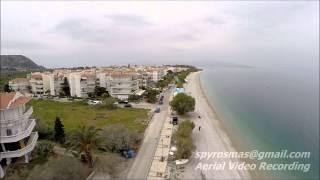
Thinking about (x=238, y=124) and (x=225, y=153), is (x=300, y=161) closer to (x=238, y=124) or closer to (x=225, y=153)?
(x=225, y=153)

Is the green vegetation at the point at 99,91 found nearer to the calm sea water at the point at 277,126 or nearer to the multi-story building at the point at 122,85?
the multi-story building at the point at 122,85

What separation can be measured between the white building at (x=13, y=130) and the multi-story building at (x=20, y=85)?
58.4m

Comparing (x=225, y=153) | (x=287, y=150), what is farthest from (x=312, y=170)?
(x=225, y=153)

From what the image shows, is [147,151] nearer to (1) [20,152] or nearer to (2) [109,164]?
(2) [109,164]

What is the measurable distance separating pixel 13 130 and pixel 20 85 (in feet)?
198

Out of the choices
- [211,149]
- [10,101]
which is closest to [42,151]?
[10,101]

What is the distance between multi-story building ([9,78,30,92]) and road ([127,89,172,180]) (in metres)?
48.2

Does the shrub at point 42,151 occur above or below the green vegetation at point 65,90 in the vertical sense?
below

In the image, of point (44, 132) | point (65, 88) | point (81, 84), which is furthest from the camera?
point (65, 88)

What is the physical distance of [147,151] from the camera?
29.7 metres

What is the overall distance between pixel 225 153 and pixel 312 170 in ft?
28.6

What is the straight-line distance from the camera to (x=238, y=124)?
1841 inches

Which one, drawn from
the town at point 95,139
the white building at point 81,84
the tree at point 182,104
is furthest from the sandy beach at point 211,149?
the white building at point 81,84

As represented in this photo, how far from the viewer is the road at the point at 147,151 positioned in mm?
24736
